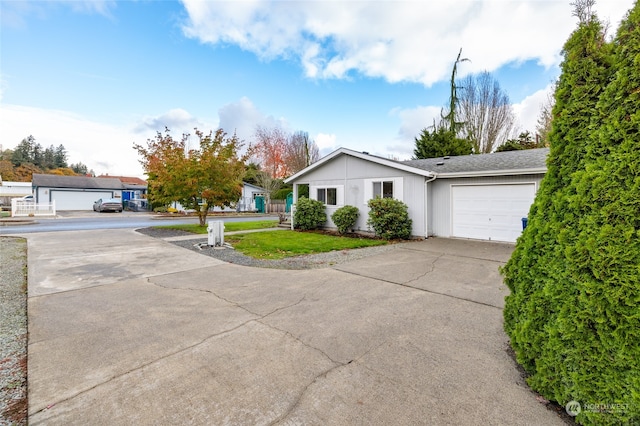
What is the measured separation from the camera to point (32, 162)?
2050 inches

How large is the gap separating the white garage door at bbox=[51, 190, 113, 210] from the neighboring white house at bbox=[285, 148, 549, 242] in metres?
33.8

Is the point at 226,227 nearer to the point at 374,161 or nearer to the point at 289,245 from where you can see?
the point at 289,245

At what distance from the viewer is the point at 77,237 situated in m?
11.4

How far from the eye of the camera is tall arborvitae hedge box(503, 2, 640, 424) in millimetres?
1728

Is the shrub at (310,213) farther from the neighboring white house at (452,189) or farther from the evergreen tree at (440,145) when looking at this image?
the evergreen tree at (440,145)

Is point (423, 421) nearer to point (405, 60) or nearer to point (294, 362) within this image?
point (294, 362)

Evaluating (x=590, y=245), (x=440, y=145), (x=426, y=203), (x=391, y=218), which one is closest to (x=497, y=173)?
(x=426, y=203)

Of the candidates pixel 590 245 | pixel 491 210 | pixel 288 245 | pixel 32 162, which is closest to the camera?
pixel 590 245

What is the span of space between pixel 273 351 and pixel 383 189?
9695 millimetres

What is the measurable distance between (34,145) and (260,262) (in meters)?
73.0

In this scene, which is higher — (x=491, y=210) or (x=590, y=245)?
(x=491, y=210)

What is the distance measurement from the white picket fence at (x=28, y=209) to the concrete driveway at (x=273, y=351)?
23597mm

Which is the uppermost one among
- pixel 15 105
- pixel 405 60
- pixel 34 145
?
pixel 34 145

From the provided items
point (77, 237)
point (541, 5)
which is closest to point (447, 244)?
point (541, 5)
